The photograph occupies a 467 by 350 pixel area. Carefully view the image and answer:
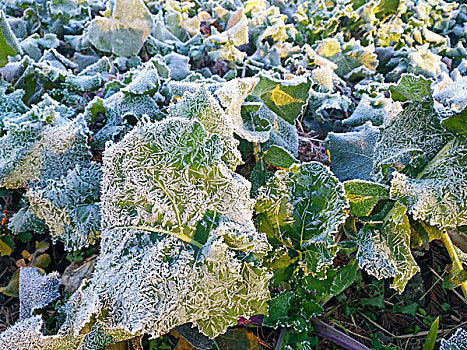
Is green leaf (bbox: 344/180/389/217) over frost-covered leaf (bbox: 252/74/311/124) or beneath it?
beneath

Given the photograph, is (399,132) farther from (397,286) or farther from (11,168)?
(11,168)

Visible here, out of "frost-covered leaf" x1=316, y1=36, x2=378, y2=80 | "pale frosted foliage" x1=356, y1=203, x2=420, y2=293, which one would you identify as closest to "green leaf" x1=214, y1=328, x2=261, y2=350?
"pale frosted foliage" x1=356, y1=203, x2=420, y2=293

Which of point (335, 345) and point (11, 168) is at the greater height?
point (11, 168)

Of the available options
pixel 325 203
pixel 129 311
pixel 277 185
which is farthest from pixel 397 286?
pixel 129 311

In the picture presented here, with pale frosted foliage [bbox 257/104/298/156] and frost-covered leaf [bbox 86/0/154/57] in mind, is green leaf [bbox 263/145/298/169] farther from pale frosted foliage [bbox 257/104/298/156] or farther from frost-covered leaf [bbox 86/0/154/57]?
frost-covered leaf [bbox 86/0/154/57]

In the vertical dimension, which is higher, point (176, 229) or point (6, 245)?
point (176, 229)

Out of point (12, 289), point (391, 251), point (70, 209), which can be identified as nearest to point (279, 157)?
point (391, 251)

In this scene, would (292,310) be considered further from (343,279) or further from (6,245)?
(6,245)
